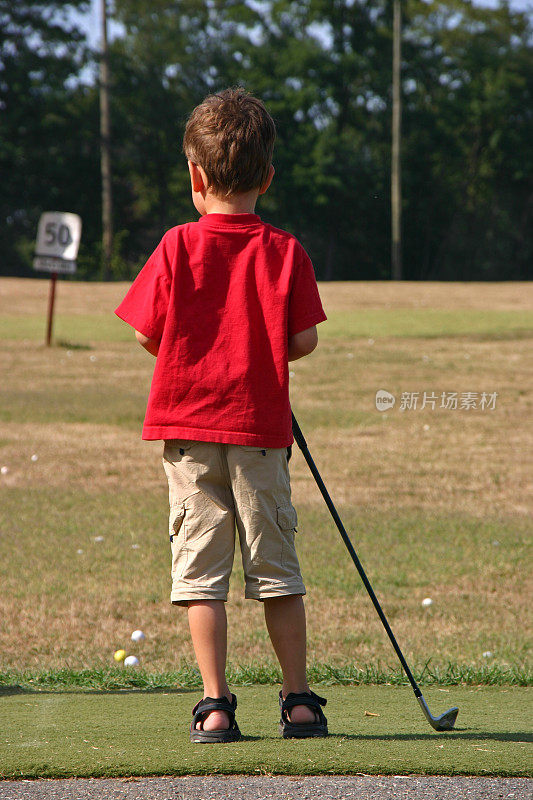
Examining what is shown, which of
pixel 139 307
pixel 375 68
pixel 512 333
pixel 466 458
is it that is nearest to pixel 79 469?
pixel 466 458

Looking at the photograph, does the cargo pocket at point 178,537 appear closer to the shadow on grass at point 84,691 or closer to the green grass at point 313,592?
the shadow on grass at point 84,691

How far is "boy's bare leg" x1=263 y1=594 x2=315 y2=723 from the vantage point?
2785 millimetres

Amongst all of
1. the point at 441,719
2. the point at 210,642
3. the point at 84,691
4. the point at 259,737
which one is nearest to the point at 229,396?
the point at 210,642

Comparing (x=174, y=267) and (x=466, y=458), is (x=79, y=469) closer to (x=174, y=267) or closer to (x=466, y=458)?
(x=466, y=458)

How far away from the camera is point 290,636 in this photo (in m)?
2.78

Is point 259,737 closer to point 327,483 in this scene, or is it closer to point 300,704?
point 300,704

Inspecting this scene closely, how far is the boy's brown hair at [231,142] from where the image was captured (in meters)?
2.74

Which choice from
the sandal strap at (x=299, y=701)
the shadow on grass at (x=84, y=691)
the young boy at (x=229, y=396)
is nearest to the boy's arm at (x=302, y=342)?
the young boy at (x=229, y=396)

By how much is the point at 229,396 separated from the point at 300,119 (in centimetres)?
3997

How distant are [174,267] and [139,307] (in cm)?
16

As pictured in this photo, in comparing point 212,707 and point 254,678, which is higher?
point 212,707

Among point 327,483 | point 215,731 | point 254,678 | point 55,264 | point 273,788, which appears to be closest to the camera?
point 273,788

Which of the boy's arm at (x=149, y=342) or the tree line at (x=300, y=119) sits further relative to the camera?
the tree line at (x=300, y=119)

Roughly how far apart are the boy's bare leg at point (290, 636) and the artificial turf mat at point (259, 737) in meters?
0.17
